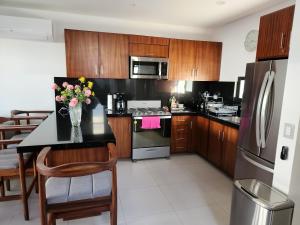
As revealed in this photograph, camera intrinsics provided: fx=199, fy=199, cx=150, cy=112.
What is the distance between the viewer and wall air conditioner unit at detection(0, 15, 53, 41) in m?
3.11

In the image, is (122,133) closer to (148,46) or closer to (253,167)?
(148,46)

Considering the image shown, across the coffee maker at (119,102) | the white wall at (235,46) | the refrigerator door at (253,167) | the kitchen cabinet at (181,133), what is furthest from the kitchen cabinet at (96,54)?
the refrigerator door at (253,167)

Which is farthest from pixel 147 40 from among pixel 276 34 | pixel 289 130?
pixel 289 130

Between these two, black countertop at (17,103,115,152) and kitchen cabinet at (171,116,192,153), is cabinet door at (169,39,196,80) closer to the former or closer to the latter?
kitchen cabinet at (171,116,192,153)

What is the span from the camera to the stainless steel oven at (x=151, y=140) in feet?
11.5

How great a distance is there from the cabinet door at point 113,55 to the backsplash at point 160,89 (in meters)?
Answer: 0.34

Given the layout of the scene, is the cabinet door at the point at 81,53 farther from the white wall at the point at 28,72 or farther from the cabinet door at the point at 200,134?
the cabinet door at the point at 200,134

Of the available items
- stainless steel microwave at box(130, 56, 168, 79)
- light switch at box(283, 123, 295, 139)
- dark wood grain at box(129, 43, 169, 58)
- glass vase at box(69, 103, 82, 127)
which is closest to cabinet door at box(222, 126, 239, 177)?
light switch at box(283, 123, 295, 139)

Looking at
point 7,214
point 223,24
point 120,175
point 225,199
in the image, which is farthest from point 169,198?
point 223,24

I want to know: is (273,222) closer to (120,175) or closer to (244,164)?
(244,164)

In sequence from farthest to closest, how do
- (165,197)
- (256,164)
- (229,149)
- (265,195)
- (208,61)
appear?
1. (208,61)
2. (229,149)
3. (165,197)
4. (256,164)
5. (265,195)

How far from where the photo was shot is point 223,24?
3.88 m

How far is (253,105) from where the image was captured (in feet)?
6.75

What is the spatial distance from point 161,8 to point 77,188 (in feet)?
9.15
